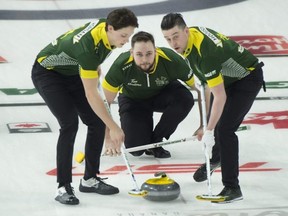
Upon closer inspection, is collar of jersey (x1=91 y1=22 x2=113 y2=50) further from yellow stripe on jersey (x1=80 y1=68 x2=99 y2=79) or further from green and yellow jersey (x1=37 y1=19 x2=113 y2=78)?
yellow stripe on jersey (x1=80 y1=68 x2=99 y2=79)

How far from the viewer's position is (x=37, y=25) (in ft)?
38.6

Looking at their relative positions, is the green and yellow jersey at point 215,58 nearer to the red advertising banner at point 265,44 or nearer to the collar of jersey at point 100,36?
the collar of jersey at point 100,36

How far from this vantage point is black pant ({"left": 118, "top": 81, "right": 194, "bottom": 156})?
7.18m

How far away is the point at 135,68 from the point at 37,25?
201 inches

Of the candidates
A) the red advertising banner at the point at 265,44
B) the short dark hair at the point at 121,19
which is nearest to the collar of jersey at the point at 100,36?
the short dark hair at the point at 121,19

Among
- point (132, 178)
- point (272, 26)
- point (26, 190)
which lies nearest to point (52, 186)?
point (26, 190)

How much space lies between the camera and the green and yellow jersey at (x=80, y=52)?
5.67m

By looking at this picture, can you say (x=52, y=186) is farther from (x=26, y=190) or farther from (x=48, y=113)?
(x=48, y=113)

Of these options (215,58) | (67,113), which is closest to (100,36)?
(67,113)

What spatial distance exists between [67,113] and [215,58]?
107 centimetres

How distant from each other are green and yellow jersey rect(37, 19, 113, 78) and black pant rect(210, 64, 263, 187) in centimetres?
92

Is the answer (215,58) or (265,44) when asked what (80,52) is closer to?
(215,58)

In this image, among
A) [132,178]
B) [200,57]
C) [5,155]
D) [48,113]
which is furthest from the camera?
[48,113]

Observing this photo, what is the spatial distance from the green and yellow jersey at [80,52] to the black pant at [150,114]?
127 centimetres
